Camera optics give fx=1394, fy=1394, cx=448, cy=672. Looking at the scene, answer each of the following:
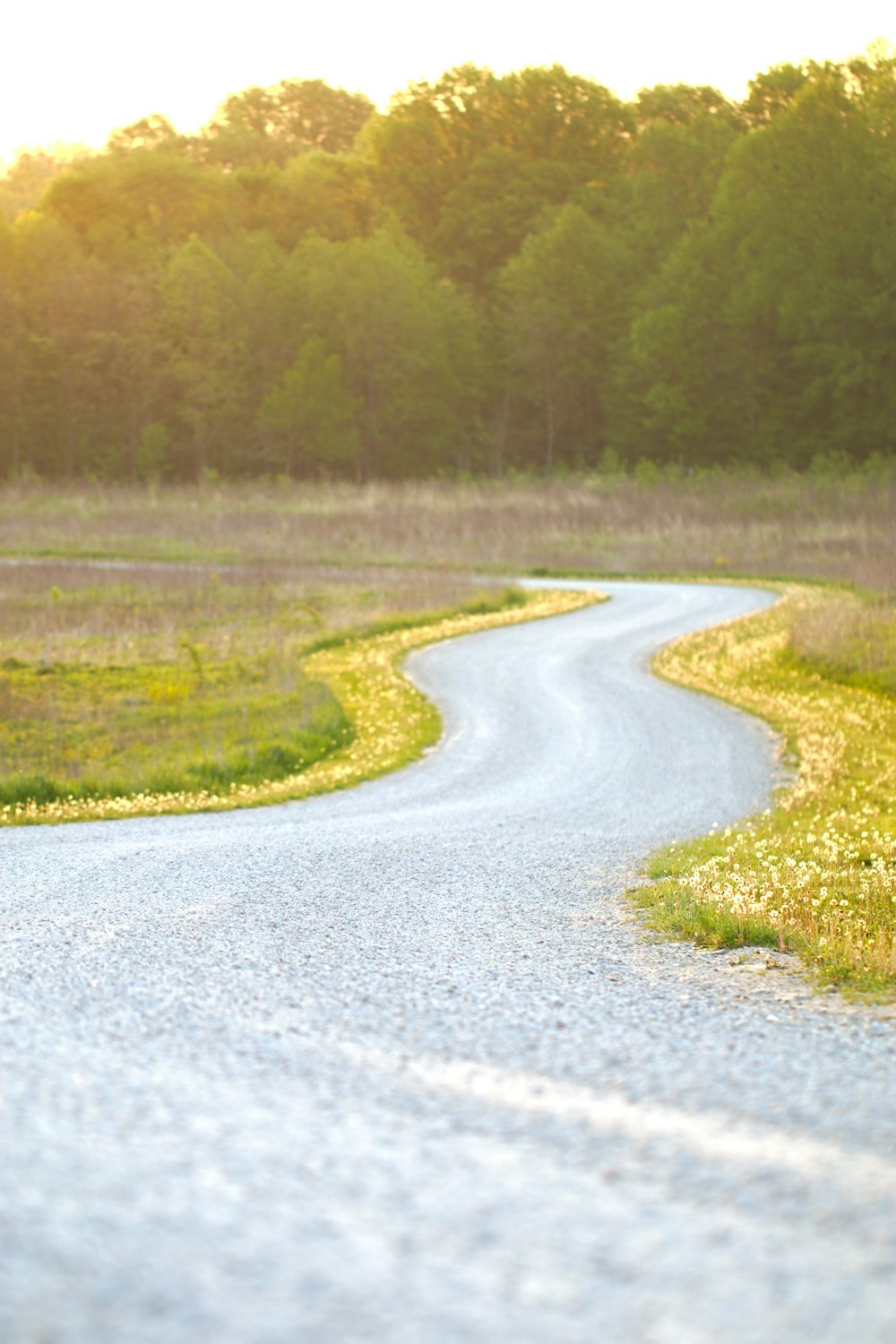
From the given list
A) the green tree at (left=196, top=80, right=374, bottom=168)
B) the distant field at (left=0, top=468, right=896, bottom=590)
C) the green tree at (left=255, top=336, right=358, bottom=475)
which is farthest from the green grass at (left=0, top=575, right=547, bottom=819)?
the green tree at (left=196, top=80, right=374, bottom=168)

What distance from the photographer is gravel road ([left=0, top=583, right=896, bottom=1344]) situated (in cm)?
336

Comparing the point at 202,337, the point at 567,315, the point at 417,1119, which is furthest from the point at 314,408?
the point at 417,1119

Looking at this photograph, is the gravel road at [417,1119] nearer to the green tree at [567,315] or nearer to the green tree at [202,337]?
the green tree at [202,337]

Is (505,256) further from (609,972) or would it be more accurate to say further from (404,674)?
(609,972)

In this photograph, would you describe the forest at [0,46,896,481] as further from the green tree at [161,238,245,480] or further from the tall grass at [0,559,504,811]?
the tall grass at [0,559,504,811]

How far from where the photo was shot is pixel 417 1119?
15.1ft

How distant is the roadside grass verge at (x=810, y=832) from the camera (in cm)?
752

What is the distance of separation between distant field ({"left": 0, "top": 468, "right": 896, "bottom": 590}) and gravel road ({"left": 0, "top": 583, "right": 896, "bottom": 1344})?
2464 cm

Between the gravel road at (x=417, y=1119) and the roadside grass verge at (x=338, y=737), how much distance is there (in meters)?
3.20

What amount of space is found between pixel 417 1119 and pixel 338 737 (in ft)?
40.6

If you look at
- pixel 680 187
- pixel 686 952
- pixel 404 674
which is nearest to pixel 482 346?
pixel 680 187

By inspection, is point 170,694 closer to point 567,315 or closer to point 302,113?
point 567,315

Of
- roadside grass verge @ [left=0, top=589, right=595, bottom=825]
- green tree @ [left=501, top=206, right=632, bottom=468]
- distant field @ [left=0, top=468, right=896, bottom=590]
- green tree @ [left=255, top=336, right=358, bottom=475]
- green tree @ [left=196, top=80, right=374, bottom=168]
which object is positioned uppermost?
green tree @ [left=196, top=80, right=374, bottom=168]

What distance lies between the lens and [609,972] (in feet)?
22.9
